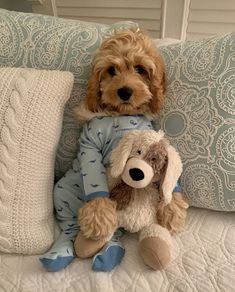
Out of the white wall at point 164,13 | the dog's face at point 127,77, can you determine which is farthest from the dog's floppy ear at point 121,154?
the white wall at point 164,13

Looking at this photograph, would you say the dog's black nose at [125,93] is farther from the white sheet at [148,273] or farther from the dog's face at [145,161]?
the white sheet at [148,273]

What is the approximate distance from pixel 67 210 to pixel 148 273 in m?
0.27

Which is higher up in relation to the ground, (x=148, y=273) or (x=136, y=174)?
(x=136, y=174)

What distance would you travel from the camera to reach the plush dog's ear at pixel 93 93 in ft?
2.75

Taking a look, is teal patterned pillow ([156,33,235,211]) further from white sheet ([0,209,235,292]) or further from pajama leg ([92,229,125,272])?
pajama leg ([92,229,125,272])

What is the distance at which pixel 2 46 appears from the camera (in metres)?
0.96

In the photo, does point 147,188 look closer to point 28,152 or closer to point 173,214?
point 173,214

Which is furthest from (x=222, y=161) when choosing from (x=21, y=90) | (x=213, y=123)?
(x=21, y=90)

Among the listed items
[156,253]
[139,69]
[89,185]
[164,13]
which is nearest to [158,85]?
[139,69]

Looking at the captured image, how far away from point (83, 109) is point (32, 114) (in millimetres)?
140

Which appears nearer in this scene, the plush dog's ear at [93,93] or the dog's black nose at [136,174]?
the dog's black nose at [136,174]

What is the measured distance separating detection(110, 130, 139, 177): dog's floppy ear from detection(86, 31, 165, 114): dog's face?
0.35ft

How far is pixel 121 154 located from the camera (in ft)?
2.37

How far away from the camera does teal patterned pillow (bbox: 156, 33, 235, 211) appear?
80 centimetres
